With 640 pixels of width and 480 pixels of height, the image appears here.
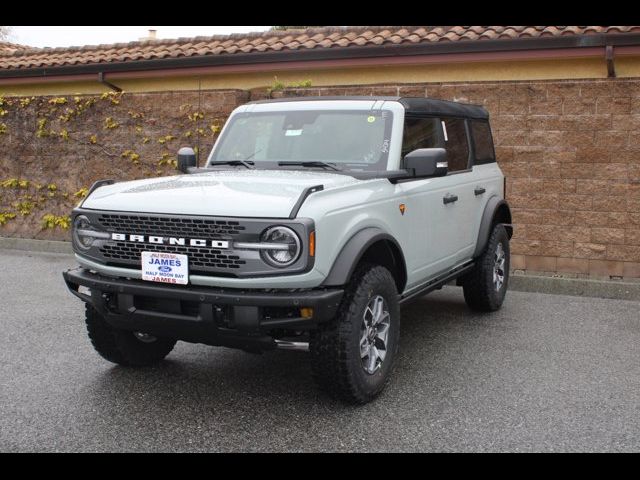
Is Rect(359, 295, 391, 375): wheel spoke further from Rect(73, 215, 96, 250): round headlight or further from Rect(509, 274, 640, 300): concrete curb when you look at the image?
Rect(509, 274, 640, 300): concrete curb

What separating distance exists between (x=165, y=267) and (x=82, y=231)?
2.34 feet

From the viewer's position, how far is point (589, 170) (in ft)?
A: 25.2

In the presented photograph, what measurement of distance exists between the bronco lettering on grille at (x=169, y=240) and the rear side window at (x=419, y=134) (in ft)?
5.69

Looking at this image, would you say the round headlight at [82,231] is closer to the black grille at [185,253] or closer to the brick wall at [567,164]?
the black grille at [185,253]

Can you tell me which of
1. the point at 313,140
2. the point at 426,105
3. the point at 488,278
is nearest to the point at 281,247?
the point at 313,140

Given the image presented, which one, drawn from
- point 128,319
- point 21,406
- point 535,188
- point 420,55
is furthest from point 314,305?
point 420,55

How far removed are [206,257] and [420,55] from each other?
6695 millimetres

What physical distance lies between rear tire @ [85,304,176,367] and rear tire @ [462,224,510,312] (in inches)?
114

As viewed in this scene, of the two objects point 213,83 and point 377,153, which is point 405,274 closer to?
point 377,153

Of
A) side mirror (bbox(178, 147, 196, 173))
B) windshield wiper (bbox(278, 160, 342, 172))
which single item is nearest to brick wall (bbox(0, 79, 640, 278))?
side mirror (bbox(178, 147, 196, 173))

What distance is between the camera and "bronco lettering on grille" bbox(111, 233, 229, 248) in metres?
3.59

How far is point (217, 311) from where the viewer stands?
357cm

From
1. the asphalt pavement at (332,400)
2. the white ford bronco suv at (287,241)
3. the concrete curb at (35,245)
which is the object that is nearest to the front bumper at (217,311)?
the white ford bronco suv at (287,241)

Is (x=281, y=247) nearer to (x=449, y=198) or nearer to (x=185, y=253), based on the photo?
(x=185, y=253)
